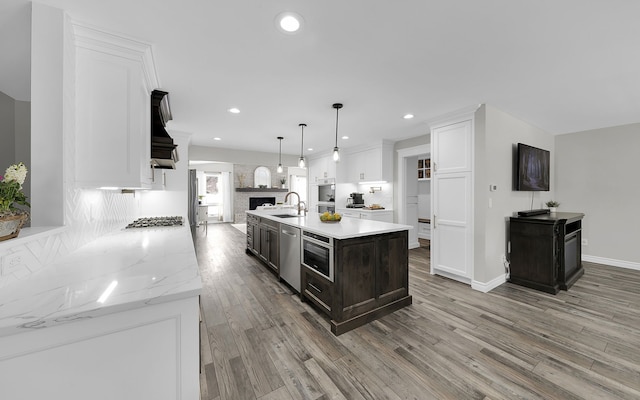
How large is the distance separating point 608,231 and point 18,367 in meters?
6.96

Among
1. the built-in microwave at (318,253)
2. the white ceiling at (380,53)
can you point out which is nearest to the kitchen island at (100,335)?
the built-in microwave at (318,253)

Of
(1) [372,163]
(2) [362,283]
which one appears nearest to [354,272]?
(2) [362,283]

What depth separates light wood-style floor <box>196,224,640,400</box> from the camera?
1.58m

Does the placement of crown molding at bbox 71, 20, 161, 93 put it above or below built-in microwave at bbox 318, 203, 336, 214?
above

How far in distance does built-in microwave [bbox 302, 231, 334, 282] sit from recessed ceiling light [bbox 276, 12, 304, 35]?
1.72 meters

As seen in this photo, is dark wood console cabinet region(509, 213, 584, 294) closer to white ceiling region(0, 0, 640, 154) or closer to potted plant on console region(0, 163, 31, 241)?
white ceiling region(0, 0, 640, 154)

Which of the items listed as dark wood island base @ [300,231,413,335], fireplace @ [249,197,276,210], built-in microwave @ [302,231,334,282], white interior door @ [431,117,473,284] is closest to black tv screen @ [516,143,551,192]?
white interior door @ [431,117,473,284]

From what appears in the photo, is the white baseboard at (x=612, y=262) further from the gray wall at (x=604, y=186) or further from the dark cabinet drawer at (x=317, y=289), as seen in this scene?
the dark cabinet drawer at (x=317, y=289)

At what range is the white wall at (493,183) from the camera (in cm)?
310

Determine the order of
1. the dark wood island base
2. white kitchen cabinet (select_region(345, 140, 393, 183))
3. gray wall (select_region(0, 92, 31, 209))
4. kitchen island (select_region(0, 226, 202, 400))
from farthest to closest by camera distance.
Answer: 1. white kitchen cabinet (select_region(345, 140, 393, 183))
2. the dark wood island base
3. gray wall (select_region(0, 92, 31, 209))
4. kitchen island (select_region(0, 226, 202, 400))

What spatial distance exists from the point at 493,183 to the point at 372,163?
2.57 meters

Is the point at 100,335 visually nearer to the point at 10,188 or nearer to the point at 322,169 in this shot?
the point at 10,188

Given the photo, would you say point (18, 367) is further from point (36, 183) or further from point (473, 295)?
point (473, 295)

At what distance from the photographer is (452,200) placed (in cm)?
349
